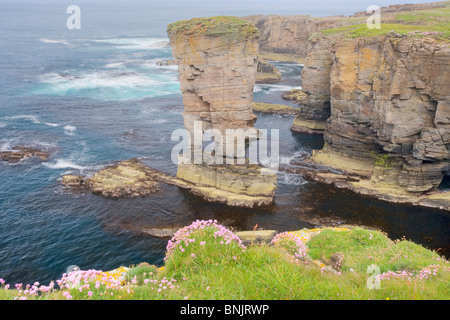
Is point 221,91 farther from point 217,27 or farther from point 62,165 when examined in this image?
point 62,165

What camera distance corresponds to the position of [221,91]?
122 ft

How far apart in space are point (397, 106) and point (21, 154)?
4648 centimetres

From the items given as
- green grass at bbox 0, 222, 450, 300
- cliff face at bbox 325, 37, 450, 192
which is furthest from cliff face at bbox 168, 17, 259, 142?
green grass at bbox 0, 222, 450, 300

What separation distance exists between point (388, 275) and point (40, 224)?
102ft

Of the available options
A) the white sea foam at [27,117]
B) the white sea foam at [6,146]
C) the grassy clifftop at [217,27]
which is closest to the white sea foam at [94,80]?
the white sea foam at [27,117]

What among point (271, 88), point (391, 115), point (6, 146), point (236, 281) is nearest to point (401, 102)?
point (391, 115)

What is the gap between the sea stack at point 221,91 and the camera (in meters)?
35.5

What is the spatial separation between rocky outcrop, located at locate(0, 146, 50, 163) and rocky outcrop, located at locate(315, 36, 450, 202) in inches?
1542

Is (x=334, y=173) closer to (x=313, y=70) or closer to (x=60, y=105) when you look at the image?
(x=313, y=70)

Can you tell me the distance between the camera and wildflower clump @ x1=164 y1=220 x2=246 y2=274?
11.1 m

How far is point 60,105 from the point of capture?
6850 cm

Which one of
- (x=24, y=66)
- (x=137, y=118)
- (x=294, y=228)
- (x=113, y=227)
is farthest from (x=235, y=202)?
(x=24, y=66)

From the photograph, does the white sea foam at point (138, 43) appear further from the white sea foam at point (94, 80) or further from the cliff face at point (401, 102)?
the cliff face at point (401, 102)

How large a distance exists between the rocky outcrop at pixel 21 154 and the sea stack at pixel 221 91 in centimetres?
2059
